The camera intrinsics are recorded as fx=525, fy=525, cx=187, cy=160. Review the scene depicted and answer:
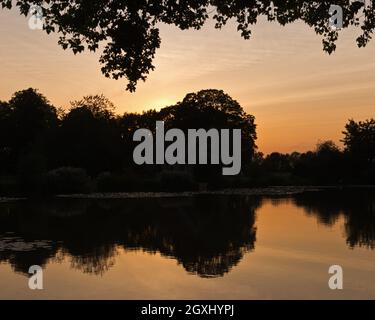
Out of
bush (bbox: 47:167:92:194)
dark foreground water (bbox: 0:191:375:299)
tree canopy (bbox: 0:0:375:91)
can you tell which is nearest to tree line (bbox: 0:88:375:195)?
bush (bbox: 47:167:92:194)

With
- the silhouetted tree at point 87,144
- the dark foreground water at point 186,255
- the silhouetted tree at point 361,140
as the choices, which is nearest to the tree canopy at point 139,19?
the dark foreground water at point 186,255

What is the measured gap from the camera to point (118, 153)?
72.8m

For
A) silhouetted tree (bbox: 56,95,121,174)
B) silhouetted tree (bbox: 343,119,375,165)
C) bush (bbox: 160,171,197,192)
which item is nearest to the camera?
bush (bbox: 160,171,197,192)

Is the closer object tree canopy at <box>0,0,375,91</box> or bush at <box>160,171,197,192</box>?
A: tree canopy at <box>0,0,375,91</box>

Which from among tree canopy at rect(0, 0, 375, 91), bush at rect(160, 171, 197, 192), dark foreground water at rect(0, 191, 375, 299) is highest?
tree canopy at rect(0, 0, 375, 91)

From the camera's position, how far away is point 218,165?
68312mm

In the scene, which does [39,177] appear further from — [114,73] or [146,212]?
[114,73]

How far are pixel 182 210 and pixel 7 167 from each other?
193 feet

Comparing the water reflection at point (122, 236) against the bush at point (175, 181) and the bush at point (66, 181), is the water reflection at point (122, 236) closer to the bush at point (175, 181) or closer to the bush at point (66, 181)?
the bush at point (66, 181)

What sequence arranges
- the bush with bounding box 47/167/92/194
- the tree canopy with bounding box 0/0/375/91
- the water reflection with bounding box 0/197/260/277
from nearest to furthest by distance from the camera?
the tree canopy with bounding box 0/0/375/91, the water reflection with bounding box 0/197/260/277, the bush with bounding box 47/167/92/194

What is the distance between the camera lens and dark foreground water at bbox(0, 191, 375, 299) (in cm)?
1238

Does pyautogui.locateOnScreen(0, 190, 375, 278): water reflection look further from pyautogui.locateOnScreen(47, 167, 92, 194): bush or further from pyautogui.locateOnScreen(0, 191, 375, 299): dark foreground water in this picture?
pyautogui.locateOnScreen(47, 167, 92, 194): bush

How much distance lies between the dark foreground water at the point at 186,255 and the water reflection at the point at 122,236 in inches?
1.6

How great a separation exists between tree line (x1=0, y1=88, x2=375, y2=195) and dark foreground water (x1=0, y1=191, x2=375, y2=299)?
24242 mm
